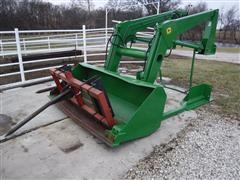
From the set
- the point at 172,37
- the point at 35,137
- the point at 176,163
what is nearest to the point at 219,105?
the point at 172,37

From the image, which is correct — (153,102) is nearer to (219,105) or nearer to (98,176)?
(98,176)

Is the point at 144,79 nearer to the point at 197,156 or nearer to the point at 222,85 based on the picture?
the point at 197,156

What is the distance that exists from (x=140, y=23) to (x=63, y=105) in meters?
1.84

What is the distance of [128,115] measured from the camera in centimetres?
285

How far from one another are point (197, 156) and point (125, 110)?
1.09 meters

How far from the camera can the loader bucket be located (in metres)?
2.35

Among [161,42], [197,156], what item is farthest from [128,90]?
[197,156]

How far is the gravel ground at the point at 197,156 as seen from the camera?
83.3 inches

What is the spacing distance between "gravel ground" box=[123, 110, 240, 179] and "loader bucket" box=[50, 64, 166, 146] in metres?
0.34

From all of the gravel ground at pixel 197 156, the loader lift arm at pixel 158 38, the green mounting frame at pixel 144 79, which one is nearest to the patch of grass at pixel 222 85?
the green mounting frame at pixel 144 79

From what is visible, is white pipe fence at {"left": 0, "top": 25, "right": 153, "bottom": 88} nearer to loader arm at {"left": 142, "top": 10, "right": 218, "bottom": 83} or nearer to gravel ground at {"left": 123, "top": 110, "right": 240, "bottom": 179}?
loader arm at {"left": 142, "top": 10, "right": 218, "bottom": 83}

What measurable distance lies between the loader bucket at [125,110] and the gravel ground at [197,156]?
0.34m

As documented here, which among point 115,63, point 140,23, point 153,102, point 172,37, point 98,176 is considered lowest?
point 98,176

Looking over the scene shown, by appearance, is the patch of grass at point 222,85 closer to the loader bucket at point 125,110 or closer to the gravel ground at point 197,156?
the gravel ground at point 197,156
